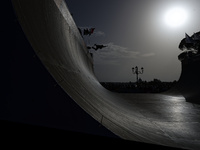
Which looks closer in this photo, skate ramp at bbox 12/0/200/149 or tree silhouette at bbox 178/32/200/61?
skate ramp at bbox 12/0/200/149

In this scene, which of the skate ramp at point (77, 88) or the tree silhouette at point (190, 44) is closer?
the skate ramp at point (77, 88)

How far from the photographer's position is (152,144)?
187 cm

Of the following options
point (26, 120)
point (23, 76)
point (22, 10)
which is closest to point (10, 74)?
point (23, 76)

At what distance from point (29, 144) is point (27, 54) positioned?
1.13m

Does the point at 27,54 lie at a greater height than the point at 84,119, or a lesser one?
greater

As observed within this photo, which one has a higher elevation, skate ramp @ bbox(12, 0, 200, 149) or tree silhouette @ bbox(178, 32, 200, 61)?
tree silhouette @ bbox(178, 32, 200, 61)

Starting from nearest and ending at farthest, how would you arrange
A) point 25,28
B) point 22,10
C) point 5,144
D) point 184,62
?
point 5,144
point 25,28
point 22,10
point 184,62

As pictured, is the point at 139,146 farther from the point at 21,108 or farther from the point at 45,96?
the point at 21,108

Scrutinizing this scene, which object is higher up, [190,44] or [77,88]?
[190,44]

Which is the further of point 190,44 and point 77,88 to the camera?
point 190,44

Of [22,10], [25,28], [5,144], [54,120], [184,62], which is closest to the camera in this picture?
[54,120]

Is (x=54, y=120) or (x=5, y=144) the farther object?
(x=5, y=144)

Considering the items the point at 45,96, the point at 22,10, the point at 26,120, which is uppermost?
the point at 22,10

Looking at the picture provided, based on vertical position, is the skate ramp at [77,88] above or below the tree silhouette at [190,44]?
below
